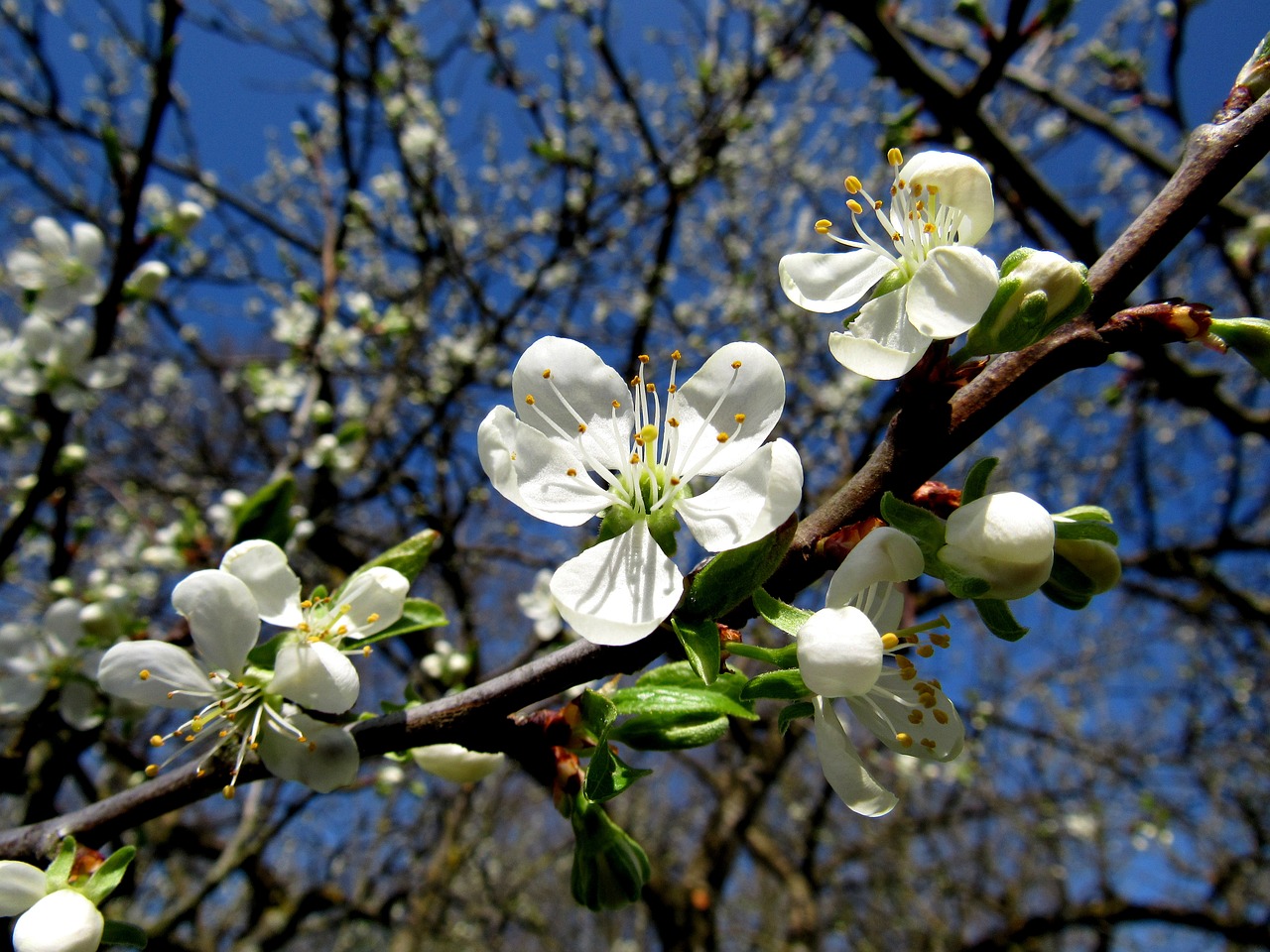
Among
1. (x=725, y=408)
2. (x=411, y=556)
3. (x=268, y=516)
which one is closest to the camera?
(x=725, y=408)

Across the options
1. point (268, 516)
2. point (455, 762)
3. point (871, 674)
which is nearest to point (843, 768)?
point (871, 674)

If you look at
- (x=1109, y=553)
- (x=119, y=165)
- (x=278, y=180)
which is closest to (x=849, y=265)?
(x=1109, y=553)

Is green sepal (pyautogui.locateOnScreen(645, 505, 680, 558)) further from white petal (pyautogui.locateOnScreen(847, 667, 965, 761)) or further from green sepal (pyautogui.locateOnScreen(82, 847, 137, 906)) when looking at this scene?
green sepal (pyautogui.locateOnScreen(82, 847, 137, 906))

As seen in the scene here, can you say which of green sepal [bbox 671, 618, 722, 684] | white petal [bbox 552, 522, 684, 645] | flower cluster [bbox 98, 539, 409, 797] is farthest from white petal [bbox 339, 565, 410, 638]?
green sepal [bbox 671, 618, 722, 684]

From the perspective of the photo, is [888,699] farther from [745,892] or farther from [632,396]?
[745,892]

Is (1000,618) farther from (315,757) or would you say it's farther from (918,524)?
(315,757)

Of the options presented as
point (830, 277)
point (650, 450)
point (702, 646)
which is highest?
point (830, 277)

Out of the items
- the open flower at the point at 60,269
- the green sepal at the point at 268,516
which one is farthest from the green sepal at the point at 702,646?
the open flower at the point at 60,269
